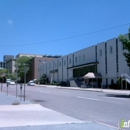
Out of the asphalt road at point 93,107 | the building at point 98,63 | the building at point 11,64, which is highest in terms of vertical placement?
the building at point 11,64

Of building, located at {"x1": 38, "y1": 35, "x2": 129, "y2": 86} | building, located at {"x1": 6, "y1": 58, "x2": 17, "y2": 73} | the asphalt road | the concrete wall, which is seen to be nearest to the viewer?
the asphalt road

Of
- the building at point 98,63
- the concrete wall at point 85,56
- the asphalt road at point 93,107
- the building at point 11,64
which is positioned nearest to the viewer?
the asphalt road at point 93,107

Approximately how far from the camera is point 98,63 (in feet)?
172

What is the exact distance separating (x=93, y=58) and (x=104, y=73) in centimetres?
584

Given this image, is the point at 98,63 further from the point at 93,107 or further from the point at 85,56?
the point at 93,107

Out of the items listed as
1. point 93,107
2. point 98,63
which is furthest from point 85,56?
point 93,107

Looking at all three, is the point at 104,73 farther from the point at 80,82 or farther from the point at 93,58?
the point at 80,82

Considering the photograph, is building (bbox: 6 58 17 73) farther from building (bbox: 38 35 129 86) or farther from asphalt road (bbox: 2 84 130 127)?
asphalt road (bbox: 2 84 130 127)

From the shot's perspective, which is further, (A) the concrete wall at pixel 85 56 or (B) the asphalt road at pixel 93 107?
(A) the concrete wall at pixel 85 56

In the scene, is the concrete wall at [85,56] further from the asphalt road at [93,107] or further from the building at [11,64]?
the building at [11,64]

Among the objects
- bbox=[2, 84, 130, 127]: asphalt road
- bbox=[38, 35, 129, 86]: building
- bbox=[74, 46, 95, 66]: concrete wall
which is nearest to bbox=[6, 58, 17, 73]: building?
bbox=[38, 35, 129, 86]: building

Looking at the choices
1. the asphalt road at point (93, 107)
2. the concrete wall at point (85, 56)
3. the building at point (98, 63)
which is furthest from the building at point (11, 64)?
the asphalt road at point (93, 107)

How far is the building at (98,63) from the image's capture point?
46.0 m

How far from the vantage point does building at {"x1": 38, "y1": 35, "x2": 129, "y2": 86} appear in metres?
46.0
